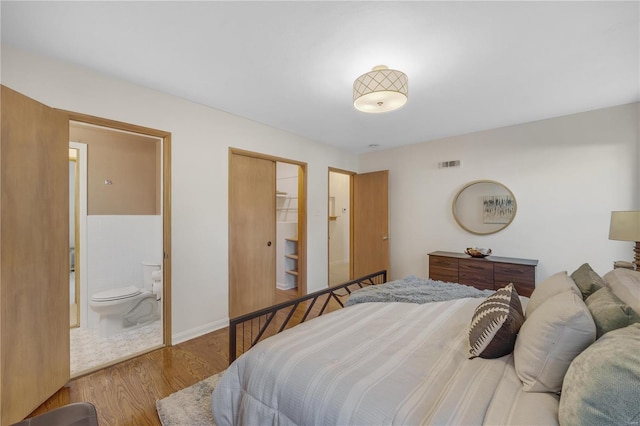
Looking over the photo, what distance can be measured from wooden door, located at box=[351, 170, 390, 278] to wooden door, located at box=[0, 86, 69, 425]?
12.7ft

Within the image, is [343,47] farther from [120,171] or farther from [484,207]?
[120,171]

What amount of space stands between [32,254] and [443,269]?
4.05 meters

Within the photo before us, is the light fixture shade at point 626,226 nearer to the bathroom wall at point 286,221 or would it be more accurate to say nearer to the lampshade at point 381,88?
the lampshade at point 381,88

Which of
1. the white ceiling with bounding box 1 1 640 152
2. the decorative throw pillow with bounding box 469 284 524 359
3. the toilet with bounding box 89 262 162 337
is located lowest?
the toilet with bounding box 89 262 162 337

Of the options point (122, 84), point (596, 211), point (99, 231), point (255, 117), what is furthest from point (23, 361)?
point (596, 211)

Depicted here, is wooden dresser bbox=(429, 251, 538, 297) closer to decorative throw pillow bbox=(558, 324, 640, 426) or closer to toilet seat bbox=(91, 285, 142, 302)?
decorative throw pillow bbox=(558, 324, 640, 426)

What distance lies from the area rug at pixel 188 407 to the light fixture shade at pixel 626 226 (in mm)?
3323

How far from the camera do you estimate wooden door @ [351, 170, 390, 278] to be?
14.8ft

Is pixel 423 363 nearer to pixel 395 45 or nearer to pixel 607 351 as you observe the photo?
pixel 607 351

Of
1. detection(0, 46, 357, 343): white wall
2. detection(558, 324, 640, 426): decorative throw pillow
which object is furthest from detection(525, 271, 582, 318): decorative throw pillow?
detection(0, 46, 357, 343): white wall

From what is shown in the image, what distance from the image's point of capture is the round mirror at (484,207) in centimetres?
357

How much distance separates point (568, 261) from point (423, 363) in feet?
10.4

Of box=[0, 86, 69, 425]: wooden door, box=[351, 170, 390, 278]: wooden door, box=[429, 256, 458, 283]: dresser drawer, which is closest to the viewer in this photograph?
box=[0, 86, 69, 425]: wooden door

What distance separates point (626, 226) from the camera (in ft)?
7.04
